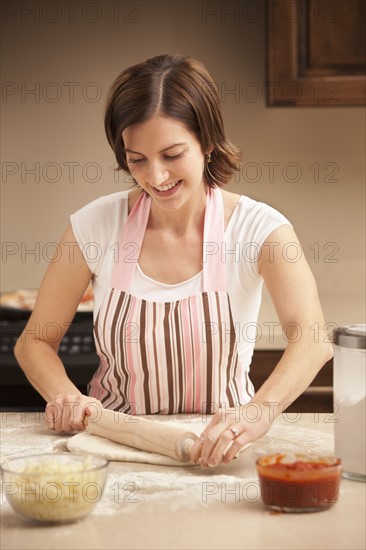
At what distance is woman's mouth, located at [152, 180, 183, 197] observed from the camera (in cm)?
168

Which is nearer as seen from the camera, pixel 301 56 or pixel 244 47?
pixel 301 56

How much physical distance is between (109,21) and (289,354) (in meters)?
1.97

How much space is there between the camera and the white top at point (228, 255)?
1.78 metres

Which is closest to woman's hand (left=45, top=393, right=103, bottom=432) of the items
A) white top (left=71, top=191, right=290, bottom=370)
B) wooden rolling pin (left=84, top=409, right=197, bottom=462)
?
wooden rolling pin (left=84, top=409, right=197, bottom=462)

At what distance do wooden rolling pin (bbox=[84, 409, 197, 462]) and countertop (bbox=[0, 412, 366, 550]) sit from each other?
0.10ft

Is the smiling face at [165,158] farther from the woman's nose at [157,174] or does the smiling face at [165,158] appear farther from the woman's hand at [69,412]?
the woman's hand at [69,412]

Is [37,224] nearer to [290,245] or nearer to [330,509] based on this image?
[290,245]

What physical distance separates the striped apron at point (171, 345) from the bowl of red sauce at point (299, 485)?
2.04 ft

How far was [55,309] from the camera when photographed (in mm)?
1774

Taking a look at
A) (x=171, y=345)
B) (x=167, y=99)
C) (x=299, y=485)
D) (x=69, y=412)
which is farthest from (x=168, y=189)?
(x=299, y=485)

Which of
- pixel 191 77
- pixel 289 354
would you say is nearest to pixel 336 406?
pixel 289 354

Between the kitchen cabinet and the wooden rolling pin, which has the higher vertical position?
the kitchen cabinet

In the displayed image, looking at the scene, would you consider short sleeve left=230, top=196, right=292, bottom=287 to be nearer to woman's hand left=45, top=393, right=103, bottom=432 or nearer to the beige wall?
woman's hand left=45, top=393, right=103, bottom=432

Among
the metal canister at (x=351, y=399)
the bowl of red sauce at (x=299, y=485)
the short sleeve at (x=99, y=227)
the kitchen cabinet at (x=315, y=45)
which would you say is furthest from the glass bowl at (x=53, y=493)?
the kitchen cabinet at (x=315, y=45)
